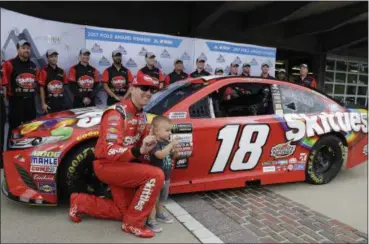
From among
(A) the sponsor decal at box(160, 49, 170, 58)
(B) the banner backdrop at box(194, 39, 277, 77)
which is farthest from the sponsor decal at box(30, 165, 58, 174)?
(B) the banner backdrop at box(194, 39, 277, 77)

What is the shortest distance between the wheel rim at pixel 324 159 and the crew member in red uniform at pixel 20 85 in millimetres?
4340

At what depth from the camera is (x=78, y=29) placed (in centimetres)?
631

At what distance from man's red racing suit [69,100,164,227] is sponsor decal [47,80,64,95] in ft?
9.28

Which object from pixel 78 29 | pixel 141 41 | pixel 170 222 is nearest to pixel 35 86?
pixel 78 29

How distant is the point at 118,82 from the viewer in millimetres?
6176

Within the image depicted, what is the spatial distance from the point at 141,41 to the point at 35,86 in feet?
8.19

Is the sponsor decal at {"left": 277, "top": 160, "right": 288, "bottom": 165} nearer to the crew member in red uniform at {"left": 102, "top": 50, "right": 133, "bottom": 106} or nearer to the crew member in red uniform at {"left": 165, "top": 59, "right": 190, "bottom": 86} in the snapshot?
the crew member in red uniform at {"left": 102, "top": 50, "right": 133, "bottom": 106}

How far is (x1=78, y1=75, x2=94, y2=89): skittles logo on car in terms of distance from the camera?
584cm

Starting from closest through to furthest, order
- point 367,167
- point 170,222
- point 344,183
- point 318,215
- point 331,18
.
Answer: point 170,222, point 318,215, point 344,183, point 367,167, point 331,18

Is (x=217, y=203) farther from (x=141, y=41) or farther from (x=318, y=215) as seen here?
(x=141, y=41)

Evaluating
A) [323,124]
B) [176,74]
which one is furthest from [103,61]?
[323,124]

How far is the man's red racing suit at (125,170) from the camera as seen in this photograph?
285 cm

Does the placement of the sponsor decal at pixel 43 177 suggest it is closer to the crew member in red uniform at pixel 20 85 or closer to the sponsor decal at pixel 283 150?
the crew member in red uniform at pixel 20 85

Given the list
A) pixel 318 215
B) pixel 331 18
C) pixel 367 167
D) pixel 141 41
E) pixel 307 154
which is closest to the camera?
pixel 318 215
